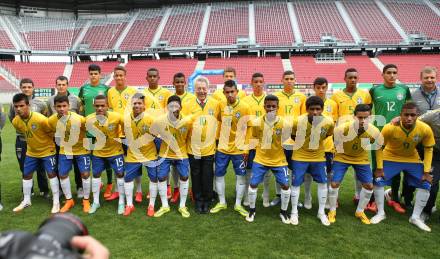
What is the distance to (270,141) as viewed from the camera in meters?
4.60

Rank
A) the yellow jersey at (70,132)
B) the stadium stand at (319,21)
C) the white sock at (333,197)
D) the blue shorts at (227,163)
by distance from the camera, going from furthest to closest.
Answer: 1. the stadium stand at (319,21)
2. the blue shorts at (227,163)
3. the yellow jersey at (70,132)
4. the white sock at (333,197)

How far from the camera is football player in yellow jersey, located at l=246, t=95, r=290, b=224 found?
455 centimetres

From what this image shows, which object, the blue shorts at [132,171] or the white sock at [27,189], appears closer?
the blue shorts at [132,171]

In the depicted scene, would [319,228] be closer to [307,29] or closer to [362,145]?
[362,145]

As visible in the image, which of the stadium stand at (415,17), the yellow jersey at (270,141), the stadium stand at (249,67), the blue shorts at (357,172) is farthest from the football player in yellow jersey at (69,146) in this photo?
the stadium stand at (415,17)

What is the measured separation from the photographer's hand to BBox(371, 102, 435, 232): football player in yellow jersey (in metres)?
4.27

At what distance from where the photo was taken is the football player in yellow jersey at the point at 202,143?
4.99 m

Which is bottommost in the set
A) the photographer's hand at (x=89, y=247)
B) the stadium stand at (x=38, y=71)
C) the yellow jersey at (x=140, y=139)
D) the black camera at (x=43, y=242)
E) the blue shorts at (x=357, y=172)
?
the blue shorts at (x=357, y=172)

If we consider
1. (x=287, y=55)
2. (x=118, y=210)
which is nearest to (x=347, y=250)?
(x=118, y=210)

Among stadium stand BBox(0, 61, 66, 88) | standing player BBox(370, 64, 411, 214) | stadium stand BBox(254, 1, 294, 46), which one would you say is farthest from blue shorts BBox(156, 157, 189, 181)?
stadium stand BBox(254, 1, 294, 46)

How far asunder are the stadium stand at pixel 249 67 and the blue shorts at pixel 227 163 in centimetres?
2325

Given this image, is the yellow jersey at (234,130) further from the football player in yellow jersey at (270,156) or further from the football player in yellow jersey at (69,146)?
the football player in yellow jersey at (69,146)

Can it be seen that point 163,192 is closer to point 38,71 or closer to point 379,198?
point 379,198

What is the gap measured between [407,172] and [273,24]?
31.3 m
